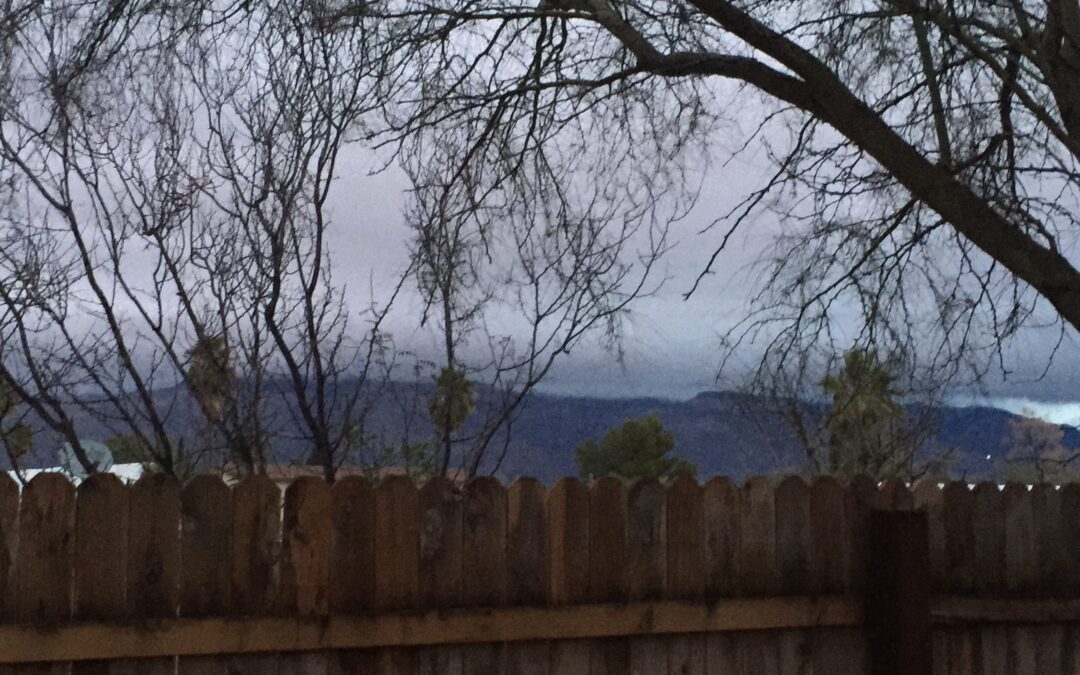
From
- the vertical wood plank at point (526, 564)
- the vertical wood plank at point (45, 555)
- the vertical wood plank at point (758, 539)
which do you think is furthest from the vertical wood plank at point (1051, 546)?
the vertical wood plank at point (45, 555)

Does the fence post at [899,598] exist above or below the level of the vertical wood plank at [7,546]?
below

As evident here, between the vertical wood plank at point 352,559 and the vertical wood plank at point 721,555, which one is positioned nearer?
the vertical wood plank at point 352,559

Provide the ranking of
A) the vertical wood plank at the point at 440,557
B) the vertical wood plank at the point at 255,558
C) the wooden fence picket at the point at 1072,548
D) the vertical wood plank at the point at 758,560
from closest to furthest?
the vertical wood plank at the point at 255,558, the vertical wood plank at the point at 440,557, the vertical wood plank at the point at 758,560, the wooden fence picket at the point at 1072,548

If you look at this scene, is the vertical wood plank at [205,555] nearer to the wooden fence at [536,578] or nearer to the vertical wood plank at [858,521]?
the wooden fence at [536,578]

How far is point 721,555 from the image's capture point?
4.62m

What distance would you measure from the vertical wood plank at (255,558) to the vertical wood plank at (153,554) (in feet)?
0.61

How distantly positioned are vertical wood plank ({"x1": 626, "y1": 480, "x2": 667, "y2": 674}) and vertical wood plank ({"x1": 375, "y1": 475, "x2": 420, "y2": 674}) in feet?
2.70

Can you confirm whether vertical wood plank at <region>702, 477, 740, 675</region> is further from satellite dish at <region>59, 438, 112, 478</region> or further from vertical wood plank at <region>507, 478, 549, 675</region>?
satellite dish at <region>59, 438, 112, 478</region>

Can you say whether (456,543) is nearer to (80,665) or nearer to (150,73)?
(80,665)

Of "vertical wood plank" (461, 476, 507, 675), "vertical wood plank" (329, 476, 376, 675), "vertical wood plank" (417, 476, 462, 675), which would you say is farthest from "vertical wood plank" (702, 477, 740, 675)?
"vertical wood plank" (329, 476, 376, 675)

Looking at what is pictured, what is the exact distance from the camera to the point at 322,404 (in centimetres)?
523

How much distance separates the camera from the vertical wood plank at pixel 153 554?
3.79m

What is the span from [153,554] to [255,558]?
319 millimetres

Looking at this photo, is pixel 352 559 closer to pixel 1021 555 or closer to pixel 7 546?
pixel 7 546
